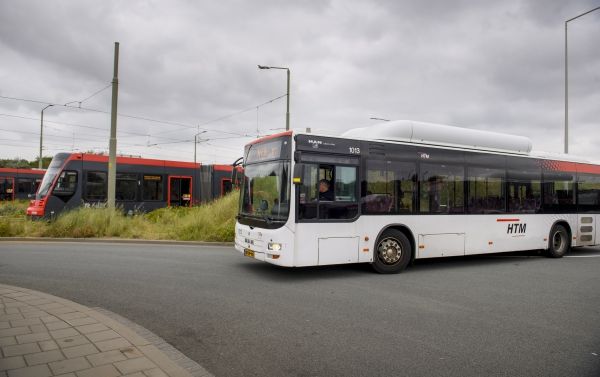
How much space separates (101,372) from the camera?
3.55 meters

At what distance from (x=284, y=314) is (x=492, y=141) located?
7364 millimetres

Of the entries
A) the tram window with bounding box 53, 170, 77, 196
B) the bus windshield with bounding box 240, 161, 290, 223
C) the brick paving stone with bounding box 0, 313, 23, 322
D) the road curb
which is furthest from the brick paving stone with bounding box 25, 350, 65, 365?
the tram window with bounding box 53, 170, 77, 196

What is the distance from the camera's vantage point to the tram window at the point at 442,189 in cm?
920

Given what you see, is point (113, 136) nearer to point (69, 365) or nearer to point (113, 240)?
point (113, 240)

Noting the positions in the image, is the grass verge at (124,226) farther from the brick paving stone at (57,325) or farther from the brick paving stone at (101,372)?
the brick paving stone at (101,372)

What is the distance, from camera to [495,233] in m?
10.2

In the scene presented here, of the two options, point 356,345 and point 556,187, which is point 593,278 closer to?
point 556,187

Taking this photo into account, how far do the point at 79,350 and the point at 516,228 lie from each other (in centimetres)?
996

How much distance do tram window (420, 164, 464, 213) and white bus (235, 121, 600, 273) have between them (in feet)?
0.07

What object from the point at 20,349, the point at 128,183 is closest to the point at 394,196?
the point at 20,349

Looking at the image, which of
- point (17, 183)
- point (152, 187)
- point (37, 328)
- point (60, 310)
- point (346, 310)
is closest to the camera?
point (37, 328)

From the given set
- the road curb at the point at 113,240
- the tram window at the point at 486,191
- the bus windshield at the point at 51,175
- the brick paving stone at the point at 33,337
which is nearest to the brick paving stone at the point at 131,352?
the brick paving stone at the point at 33,337

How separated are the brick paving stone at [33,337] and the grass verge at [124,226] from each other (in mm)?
9175

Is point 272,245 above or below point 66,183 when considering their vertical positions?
below
